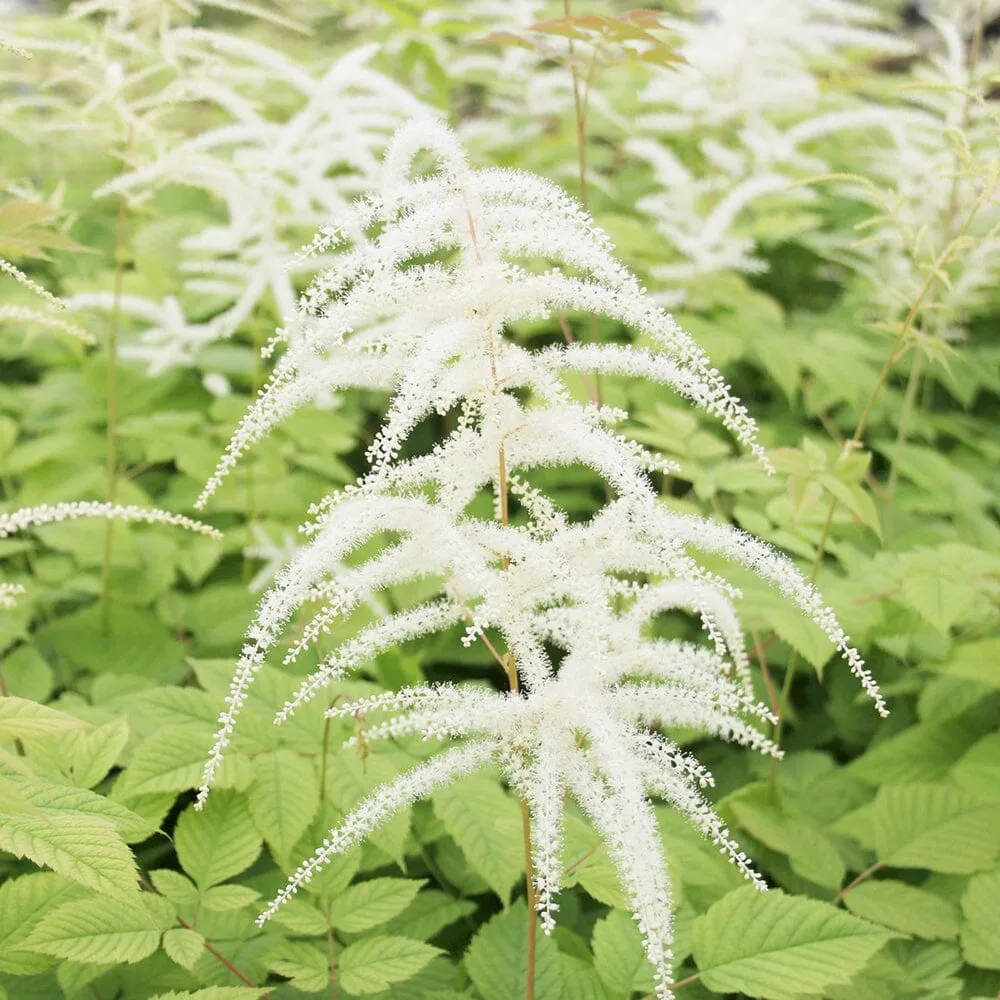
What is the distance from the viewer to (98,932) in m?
2.42

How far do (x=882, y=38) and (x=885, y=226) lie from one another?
4.85 feet

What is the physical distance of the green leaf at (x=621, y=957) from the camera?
8.55 ft

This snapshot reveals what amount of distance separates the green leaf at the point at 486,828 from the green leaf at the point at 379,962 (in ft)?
1.07

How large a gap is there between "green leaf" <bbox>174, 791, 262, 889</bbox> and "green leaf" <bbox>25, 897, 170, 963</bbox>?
0.68ft

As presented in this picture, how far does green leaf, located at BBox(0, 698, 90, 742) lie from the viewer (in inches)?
78.9

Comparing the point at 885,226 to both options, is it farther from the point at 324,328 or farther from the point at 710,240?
the point at 324,328

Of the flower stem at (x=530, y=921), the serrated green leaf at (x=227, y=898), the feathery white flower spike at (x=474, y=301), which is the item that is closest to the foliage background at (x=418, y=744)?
the serrated green leaf at (x=227, y=898)

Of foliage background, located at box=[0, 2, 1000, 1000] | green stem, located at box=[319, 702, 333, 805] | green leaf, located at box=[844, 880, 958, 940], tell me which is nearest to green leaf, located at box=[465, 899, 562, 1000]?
foliage background, located at box=[0, 2, 1000, 1000]

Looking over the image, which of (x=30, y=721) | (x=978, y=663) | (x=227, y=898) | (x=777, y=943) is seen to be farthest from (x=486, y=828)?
(x=978, y=663)

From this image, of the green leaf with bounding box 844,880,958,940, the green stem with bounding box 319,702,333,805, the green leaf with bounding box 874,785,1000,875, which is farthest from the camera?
the green leaf with bounding box 874,785,1000,875

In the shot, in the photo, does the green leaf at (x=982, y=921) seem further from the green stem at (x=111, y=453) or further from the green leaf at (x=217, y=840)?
the green stem at (x=111, y=453)

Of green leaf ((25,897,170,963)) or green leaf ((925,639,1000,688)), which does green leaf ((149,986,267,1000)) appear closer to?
green leaf ((25,897,170,963))

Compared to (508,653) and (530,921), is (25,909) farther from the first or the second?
(508,653)

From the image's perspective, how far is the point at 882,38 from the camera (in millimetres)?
7191
